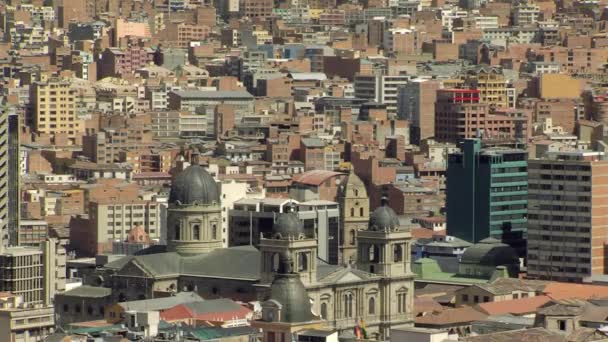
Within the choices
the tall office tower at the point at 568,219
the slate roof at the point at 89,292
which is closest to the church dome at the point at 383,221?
the slate roof at the point at 89,292

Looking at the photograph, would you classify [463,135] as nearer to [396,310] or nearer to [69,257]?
[69,257]

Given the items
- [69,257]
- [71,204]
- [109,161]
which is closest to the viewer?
[69,257]

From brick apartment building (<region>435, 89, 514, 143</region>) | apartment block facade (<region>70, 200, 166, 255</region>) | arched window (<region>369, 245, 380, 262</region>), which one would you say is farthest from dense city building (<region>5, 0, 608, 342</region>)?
brick apartment building (<region>435, 89, 514, 143</region>)

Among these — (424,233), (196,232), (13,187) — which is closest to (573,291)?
(196,232)

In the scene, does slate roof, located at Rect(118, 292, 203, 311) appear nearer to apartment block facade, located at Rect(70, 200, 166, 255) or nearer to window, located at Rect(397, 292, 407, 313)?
window, located at Rect(397, 292, 407, 313)

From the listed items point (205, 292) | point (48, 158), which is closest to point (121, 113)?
point (48, 158)

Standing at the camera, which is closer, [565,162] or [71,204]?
[565,162]

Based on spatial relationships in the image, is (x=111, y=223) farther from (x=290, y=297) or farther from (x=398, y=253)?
(x=290, y=297)
